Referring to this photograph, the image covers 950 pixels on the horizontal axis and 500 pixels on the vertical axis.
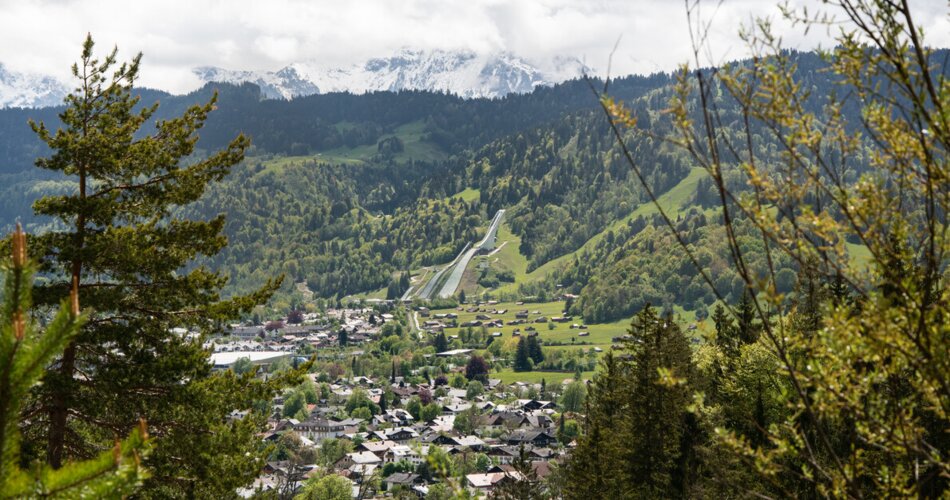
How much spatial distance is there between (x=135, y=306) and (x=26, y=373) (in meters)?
15.4

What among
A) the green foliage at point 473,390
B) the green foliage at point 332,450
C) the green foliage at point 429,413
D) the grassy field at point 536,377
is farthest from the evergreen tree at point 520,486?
the grassy field at point 536,377

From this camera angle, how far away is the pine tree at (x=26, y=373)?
16.1ft

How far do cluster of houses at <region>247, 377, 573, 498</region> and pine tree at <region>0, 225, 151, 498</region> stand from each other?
319 ft

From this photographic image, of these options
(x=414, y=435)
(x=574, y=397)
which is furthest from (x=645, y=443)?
(x=414, y=435)

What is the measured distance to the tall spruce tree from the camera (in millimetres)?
18469

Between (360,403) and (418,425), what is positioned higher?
(418,425)

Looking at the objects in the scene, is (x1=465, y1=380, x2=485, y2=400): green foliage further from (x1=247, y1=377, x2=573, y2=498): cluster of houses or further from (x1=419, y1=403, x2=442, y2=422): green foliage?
(x1=419, y1=403, x2=442, y2=422): green foliage

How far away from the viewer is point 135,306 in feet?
64.5

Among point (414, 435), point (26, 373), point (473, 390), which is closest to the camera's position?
point (26, 373)

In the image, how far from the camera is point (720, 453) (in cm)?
2816

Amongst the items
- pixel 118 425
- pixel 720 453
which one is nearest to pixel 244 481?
pixel 118 425

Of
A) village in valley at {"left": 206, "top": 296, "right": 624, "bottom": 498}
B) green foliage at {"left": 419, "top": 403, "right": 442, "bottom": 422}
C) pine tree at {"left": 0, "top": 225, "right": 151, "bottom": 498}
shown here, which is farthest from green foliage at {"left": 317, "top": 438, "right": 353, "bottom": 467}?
pine tree at {"left": 0, "top": 225, "right": 151, "bottom": 498}

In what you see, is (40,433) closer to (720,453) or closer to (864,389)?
(864,389)

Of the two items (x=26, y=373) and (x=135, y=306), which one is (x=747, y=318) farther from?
(x=26, y=373)
